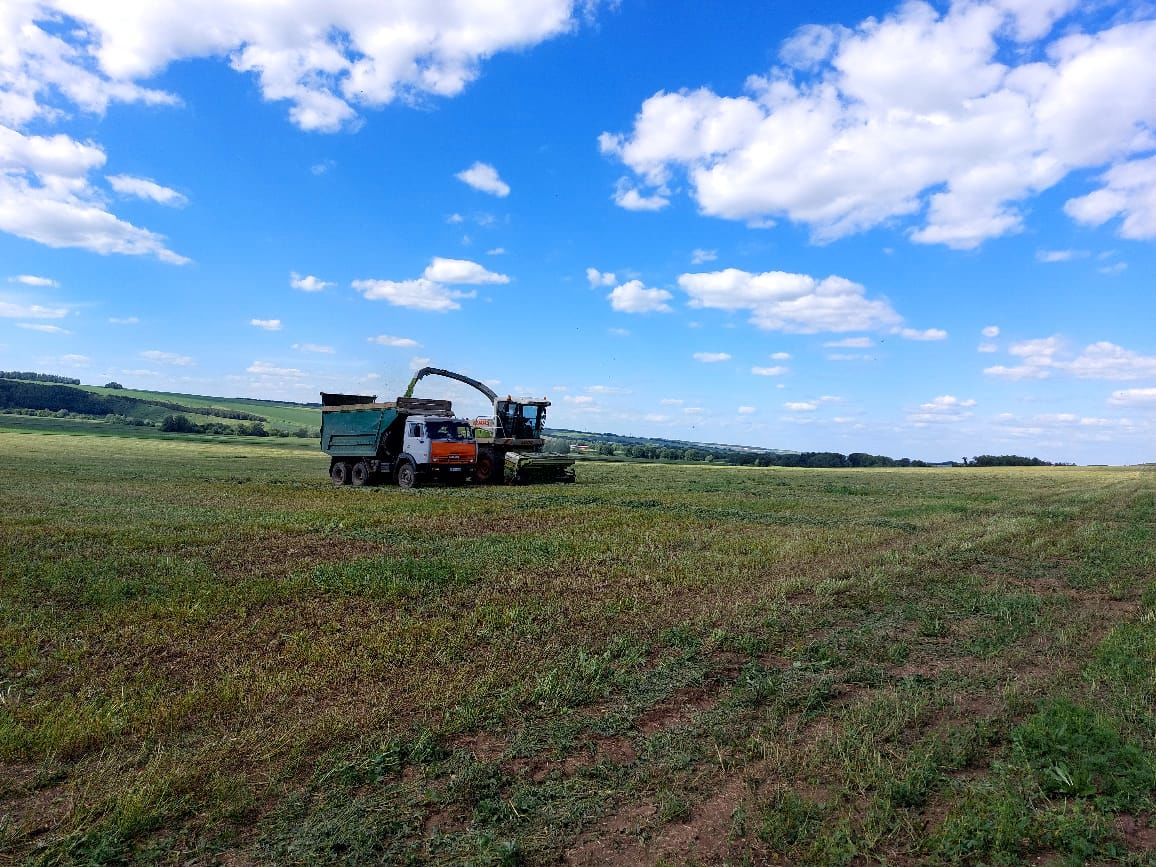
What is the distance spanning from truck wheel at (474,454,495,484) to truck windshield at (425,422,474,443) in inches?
44.5

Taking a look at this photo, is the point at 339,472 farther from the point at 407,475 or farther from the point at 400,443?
the point at 407,475

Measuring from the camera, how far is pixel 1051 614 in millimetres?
8008

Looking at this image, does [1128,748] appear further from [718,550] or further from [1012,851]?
[718,550]

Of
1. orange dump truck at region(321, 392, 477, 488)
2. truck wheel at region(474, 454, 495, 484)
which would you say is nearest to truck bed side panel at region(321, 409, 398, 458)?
orange dump truck at region(321, 392, 477, 488)

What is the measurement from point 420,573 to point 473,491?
12.1m

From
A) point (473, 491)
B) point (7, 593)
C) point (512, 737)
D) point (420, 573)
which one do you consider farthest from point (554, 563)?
point (473, 491)

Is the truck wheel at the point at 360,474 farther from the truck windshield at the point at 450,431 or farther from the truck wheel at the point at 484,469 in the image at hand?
the truck wheel at the point at 484,469

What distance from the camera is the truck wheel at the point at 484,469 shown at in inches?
979

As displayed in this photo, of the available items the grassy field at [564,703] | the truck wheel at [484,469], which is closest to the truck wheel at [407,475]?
the truck wheel at [484,469]

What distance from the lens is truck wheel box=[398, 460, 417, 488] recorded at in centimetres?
2319

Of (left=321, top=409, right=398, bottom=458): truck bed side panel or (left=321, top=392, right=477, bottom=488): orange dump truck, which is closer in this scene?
(left=321, top=392, right=477, bottom=488): orange dump truck

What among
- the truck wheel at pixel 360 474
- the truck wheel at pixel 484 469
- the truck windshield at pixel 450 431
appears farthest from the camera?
the truck wheel at pixel 484 469

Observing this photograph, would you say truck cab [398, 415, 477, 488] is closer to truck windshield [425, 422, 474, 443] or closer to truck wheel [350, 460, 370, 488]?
truck windshield [425, 422, 474, 443]

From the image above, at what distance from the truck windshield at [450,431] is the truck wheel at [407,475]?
1326 mm
